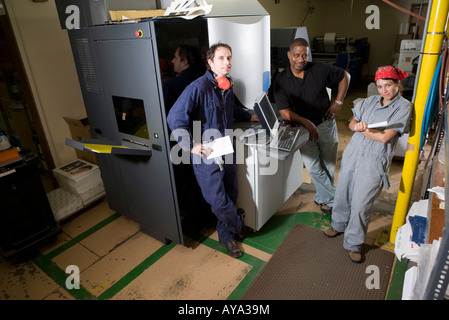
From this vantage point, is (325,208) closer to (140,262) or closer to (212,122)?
(212,122)

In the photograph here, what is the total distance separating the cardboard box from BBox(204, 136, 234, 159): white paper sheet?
1.62 metres

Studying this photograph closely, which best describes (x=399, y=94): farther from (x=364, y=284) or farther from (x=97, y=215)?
(x=97, y=215)

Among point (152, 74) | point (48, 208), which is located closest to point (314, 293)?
point (152, 74)

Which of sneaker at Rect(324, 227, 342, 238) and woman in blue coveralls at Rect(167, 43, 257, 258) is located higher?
woman in blue coveralls at Rect(167, 43, 257, 258)

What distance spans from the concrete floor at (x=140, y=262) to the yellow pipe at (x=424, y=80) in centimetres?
56

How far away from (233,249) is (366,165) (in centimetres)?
115

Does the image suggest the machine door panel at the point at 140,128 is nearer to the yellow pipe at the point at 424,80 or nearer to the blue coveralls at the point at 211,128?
the blue coveralls at the point at 211,128

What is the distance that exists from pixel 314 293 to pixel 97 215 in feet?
6.96

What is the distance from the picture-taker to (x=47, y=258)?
2.40 meters

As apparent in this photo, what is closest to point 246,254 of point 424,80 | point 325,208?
point 325,208

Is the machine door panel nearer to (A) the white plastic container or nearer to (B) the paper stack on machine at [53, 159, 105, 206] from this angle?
(B) the paper stack on machine at [53, 159, 105, 206]

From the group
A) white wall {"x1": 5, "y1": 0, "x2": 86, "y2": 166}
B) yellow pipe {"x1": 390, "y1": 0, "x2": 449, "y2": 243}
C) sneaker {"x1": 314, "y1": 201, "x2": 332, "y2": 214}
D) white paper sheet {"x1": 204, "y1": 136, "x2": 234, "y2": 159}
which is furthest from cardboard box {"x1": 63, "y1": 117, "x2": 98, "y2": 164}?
yellow pipe {"x1": 390, "y1": 0, "x2": 449, "y2": 243}

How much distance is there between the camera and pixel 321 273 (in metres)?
2.09

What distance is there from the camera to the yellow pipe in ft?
5.65
